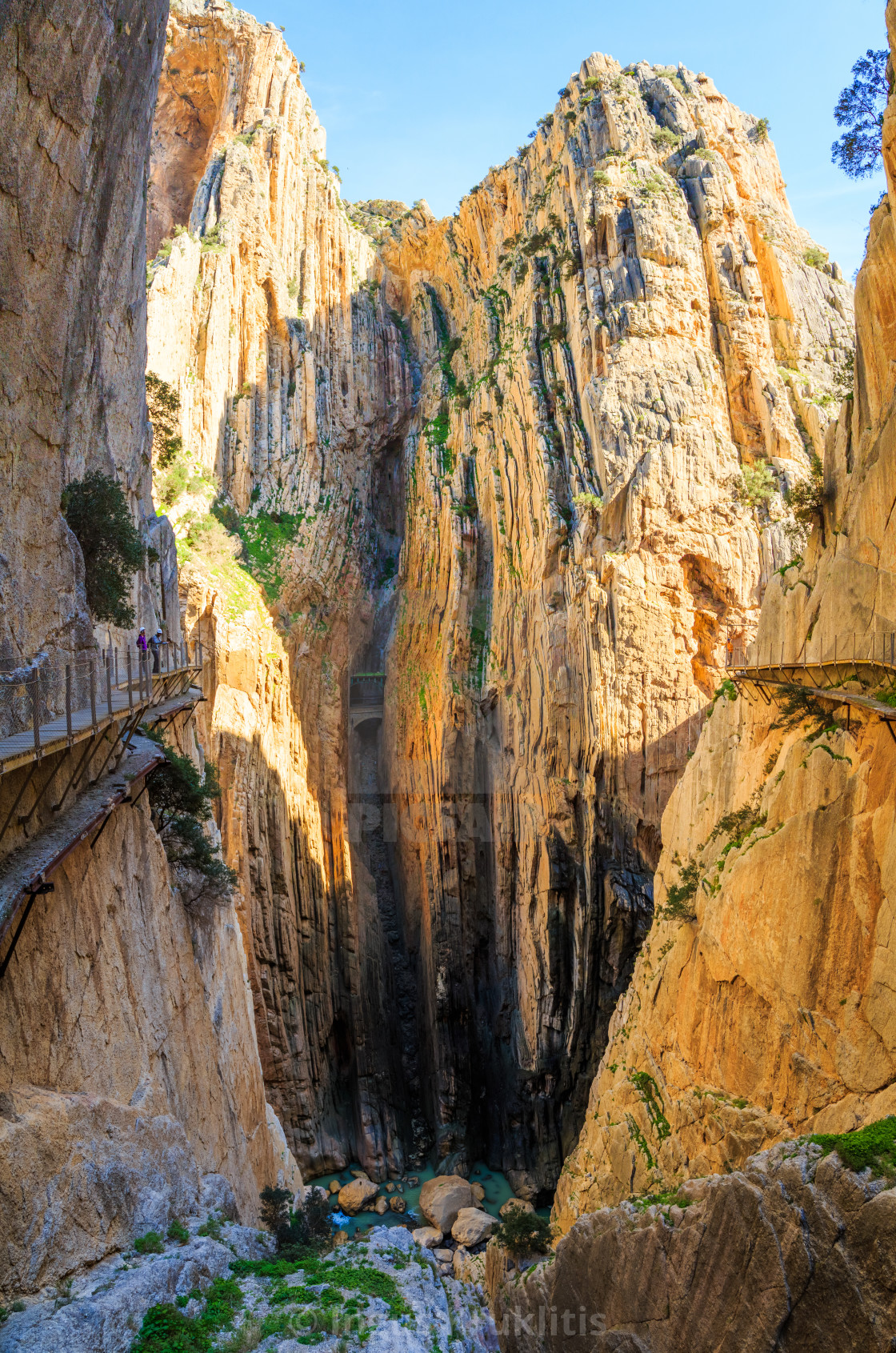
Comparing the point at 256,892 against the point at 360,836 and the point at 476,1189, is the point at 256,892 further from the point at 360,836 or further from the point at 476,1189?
the point at 476,1189

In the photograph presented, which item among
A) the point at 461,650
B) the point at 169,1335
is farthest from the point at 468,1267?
the point at 461,650

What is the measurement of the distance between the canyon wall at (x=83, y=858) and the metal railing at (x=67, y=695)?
80cm

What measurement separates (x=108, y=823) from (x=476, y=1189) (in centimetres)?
2247

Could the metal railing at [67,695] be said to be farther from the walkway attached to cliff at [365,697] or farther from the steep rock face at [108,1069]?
the walkway attached to cliff at [365,697]

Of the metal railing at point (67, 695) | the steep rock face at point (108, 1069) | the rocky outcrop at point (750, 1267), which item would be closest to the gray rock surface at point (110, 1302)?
the steep rock face at point (108, 1069)

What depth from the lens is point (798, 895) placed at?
12148 millimetres

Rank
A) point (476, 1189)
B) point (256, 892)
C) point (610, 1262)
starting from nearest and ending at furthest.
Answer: point (610, 1262) < point (476, 1189) < point (256, 892)

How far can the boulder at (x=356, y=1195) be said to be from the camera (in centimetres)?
2572

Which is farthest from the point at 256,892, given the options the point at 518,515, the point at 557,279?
the point at 557,279

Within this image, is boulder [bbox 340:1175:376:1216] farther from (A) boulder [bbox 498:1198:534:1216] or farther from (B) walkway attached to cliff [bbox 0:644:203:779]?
(B) walkway attached to cliff [bbox 0:644:203:779]

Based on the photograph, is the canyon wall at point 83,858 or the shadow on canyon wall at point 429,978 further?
the shadow on canyon wall at point 429,978

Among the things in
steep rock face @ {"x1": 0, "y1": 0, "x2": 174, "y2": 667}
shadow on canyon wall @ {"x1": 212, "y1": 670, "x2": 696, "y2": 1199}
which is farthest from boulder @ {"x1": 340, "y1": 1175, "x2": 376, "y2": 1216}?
steep rock face @ {"x1": 0, "y1": 0, "x2": 174, "y2": 667}

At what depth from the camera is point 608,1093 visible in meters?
18.3

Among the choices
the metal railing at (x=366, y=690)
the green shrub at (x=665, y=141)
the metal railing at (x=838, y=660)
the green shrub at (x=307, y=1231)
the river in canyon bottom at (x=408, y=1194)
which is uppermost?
the green shrub at (x=665, y=141)
